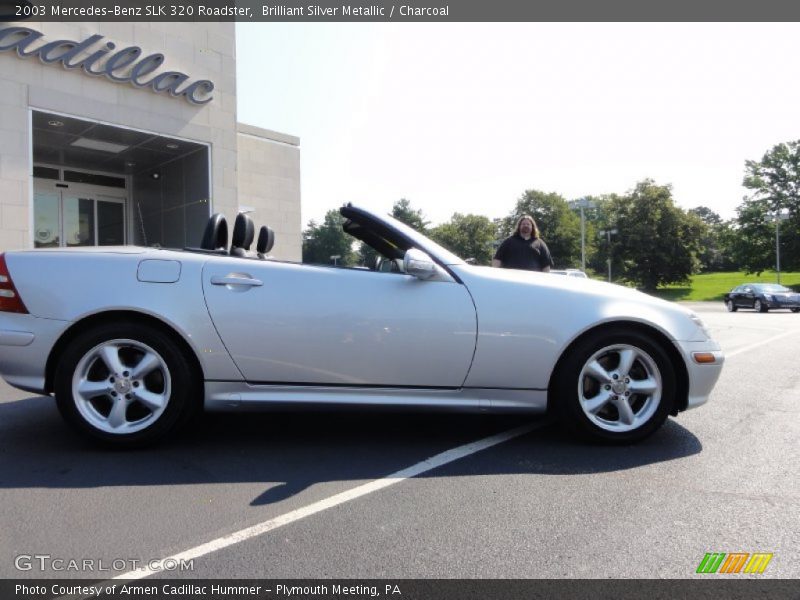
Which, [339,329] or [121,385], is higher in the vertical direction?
[339,329]

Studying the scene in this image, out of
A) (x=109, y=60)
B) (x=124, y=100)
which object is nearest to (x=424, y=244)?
(x=109, y=60)

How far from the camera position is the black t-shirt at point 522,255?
20.2ft

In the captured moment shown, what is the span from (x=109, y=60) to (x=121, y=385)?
38.5 feet

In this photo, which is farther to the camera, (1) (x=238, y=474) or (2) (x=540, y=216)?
(2) (x=540, y=216)

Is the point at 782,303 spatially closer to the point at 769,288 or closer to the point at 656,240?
the point at 769,288

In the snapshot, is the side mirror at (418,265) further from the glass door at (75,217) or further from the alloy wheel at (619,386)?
the glass door at (75,217)

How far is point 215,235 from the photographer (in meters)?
3.94

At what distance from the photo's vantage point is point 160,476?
3.06 m

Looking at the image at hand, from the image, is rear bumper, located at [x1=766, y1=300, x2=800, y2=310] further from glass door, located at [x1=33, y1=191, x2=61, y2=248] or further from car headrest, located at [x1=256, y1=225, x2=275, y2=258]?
car headrest, located at [x1=256, y1=225, x2=275, y2=258]

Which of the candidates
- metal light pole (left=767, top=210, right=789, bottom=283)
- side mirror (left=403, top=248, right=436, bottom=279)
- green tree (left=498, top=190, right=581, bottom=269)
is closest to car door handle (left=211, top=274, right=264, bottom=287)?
side mirror (left=403, top=248, right=436, bottom=279)

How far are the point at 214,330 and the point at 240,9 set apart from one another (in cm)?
1395

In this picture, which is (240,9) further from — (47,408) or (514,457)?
(514,457)

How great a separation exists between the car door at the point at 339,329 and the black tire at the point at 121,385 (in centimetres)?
34

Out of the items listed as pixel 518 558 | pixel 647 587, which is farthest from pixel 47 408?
pixel 647 587
